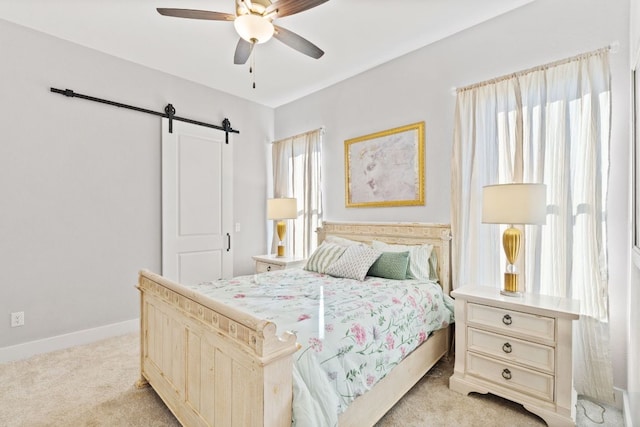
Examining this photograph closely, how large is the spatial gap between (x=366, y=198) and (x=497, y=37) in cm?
184

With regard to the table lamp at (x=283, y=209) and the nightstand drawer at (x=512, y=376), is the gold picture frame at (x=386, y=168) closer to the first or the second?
the table lamp at (x=283, y=209)

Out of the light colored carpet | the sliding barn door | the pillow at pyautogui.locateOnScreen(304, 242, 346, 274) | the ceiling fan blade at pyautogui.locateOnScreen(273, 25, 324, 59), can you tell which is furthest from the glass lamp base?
the sliding barn door

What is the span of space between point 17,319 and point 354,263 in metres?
2.98

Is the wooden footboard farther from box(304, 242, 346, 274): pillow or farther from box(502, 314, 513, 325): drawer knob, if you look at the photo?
box(502, 314, 513, 325): drawer knob

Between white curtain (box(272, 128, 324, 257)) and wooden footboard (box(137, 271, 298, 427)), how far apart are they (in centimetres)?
220

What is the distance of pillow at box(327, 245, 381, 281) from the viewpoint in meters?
2.65

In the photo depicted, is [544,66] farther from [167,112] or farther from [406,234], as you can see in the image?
[167,112]

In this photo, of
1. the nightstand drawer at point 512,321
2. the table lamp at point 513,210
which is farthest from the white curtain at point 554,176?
the nightstand drawer at point 512,321

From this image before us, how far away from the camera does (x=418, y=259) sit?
2766 mm

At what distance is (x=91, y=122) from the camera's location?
3111mm

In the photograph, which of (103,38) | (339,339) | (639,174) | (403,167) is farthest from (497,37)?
(103,38)

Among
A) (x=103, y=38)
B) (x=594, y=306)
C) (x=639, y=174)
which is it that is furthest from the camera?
(x=103, y=38)

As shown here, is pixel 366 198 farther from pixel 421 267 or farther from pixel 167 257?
pixel 167 257

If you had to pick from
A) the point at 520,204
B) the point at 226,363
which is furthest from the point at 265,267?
the point at 520,204
